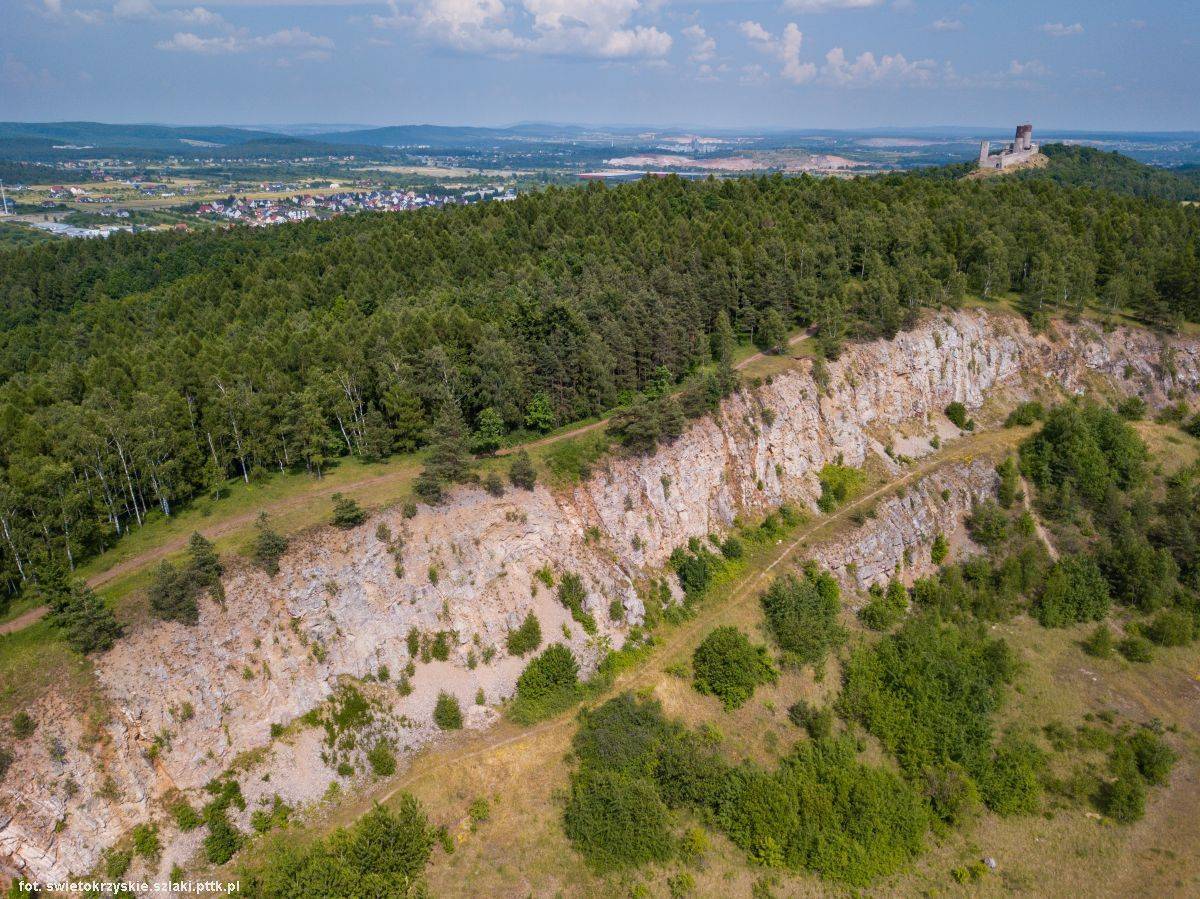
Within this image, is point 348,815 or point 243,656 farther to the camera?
point 243,656

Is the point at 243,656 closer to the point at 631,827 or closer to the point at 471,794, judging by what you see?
the point at 471,794

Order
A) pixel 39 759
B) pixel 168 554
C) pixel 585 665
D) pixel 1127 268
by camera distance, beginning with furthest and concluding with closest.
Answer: pixel 1127 268
pixel 585 665
pixel 168 554
pixel 39 759

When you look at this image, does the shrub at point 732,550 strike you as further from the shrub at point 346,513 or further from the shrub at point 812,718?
the shrub at point 346,513

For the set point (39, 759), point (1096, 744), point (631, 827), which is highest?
point (39, 759)

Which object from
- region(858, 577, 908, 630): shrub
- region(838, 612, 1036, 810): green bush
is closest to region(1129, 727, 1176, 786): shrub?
region(838, 612, 1036, 810): green bush

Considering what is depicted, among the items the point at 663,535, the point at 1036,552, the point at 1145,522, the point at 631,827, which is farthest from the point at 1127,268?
the point at 631,827

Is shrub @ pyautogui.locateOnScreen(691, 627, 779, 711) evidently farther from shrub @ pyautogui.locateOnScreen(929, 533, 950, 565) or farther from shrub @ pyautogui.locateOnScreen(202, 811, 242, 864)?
shrub @ pyautogui.locateOnScreen(202, 811, 242, 864)

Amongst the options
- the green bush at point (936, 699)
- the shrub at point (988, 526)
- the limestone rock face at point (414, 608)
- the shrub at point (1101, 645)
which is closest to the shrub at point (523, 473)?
the limestone rock face at point (414, 608)
